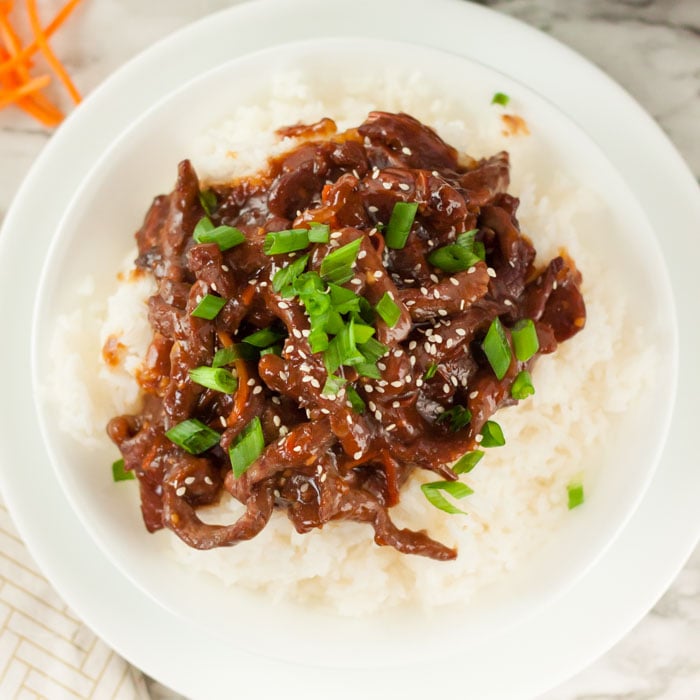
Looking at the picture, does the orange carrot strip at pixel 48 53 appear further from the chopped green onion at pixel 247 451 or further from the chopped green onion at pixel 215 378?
the chopped green onion at pixel 247 451

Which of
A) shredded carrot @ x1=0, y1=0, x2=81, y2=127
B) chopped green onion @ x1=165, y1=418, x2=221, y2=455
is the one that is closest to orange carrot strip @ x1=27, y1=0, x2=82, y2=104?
shredded carrot @ x1=0, y1=0, x2=81, y2=127

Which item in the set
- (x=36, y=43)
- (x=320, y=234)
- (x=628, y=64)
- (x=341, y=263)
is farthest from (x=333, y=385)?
(x=36, y=43)

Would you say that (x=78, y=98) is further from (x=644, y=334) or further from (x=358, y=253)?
(x=644, y=334)

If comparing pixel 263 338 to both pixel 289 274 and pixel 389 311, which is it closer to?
pixel 289 274

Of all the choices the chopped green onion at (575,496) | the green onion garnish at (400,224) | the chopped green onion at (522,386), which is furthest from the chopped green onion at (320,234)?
the chopped green onion at (575,496)

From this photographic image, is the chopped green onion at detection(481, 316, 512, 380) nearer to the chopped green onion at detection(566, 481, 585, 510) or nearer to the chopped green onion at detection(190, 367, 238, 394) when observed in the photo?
the chopped green onion at detection(566, 481, 585, 510)
